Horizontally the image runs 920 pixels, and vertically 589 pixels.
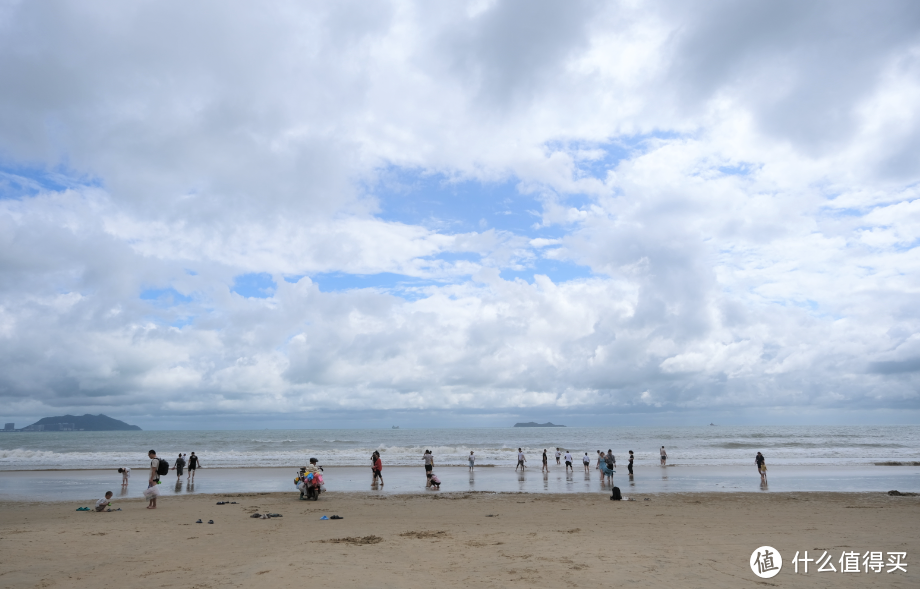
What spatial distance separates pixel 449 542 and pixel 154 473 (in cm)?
1136

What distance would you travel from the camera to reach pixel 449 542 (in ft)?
37.6

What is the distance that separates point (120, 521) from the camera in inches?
591

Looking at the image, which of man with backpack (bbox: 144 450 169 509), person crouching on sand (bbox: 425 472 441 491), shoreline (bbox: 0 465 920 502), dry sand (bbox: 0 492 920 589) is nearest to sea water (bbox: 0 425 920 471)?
shoreline (bbox: 0 465 920 502)

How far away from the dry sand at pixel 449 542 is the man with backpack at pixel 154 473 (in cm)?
47

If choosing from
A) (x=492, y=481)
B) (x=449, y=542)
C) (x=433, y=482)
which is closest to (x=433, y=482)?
(x=433, y=482)

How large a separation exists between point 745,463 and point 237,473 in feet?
118

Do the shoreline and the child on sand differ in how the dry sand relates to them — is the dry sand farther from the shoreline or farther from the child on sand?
the child on sand

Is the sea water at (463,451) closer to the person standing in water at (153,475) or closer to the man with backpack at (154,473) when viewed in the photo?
the person standing in water at (153,475)

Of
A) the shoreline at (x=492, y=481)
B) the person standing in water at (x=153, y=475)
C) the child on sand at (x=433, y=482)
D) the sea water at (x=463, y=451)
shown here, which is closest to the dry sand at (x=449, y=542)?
the person standing in water at (x=153, y=475)

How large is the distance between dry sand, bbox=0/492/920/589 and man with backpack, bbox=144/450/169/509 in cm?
47

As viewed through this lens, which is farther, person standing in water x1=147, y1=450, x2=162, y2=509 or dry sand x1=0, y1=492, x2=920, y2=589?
person standing in water x1=147, y1=450, x2=162, y2=509

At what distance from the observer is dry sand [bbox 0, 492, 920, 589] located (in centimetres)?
858

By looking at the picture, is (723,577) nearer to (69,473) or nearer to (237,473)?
(237,473)

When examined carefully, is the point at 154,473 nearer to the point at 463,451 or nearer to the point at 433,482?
the point at 433,482
